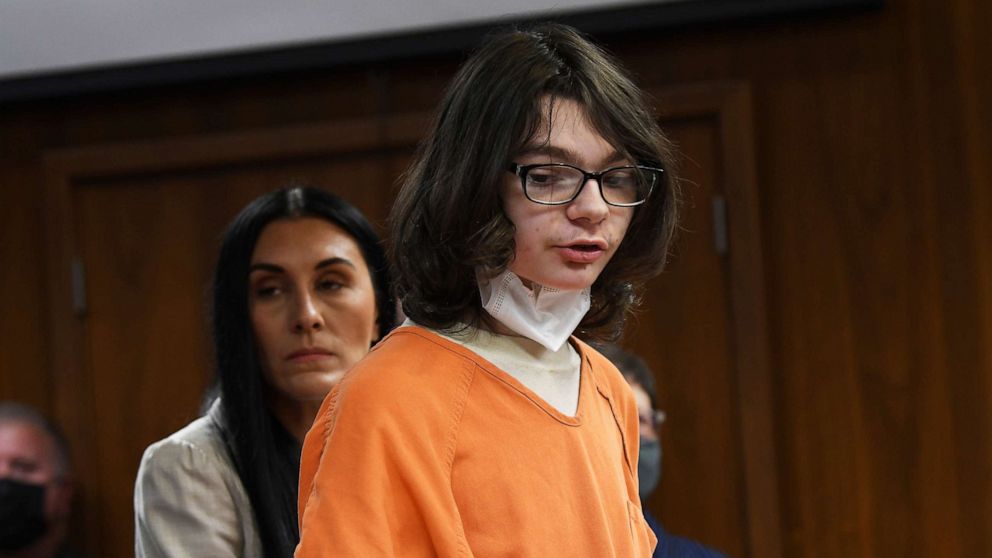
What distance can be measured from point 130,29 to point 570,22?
99cm

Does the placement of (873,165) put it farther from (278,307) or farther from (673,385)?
(278,307)

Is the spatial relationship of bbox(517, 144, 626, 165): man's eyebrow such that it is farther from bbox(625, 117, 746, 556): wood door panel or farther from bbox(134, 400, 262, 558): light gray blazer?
bbox(625, 117, 746, 556): wood door panel

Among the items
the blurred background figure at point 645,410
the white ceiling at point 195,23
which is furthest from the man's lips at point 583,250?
the white ceiling at point 195,23

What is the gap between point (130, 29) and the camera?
108 inches

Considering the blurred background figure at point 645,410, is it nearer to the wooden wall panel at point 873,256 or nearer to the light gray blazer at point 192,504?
the wooden wall panel at point 873,256

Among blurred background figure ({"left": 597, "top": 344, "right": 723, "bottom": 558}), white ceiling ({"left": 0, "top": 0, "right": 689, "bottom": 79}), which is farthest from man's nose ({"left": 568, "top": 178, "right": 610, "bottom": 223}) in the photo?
white ceiling ({"left": 0, "top": 0, "right": 689, "bottom": 79})

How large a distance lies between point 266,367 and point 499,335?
0.66 metres

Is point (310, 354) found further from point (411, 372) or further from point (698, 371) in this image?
point (698, 371)

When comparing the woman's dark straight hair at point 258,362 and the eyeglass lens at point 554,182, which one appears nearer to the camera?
the eyeglass lens at point 554,182

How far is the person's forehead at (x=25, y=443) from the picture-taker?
2.77m

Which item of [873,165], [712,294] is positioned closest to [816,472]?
[712,294]

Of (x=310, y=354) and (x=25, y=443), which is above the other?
(x=310, y=354)

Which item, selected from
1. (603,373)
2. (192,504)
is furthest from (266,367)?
(603,373)

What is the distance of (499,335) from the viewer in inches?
41.1
